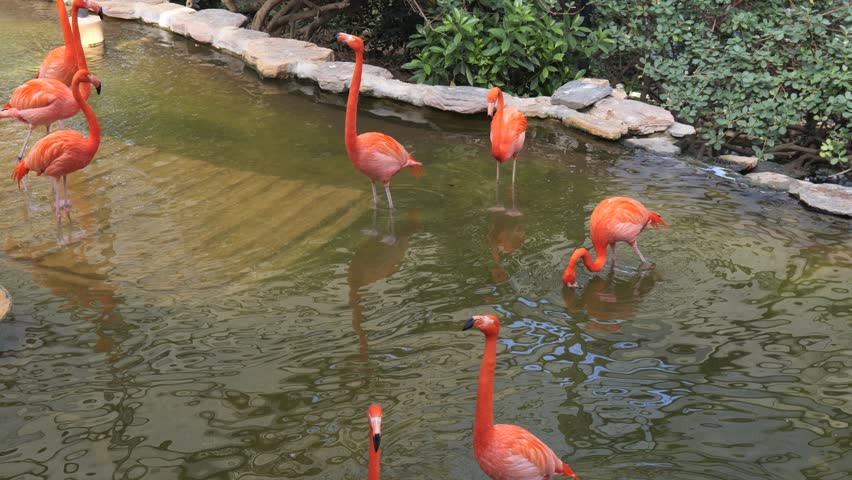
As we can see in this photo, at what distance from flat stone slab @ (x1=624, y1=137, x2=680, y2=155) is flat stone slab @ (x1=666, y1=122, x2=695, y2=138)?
0.09m

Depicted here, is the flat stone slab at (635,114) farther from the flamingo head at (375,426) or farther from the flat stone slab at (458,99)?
the flamingo head at (375,426)

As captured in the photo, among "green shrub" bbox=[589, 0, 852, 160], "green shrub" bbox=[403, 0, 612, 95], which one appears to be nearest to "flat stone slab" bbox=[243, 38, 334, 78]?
"green shrub" bbox=[403, 0, 612, 95]

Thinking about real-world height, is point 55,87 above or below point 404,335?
above

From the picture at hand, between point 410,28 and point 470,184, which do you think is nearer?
point 470,184

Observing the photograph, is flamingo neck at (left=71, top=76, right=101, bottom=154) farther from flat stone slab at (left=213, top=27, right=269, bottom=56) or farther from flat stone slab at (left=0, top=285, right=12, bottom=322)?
flat stone slab at (left=213, top=27, right=269, bottom=56)

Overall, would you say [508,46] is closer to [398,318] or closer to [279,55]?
[279,55]

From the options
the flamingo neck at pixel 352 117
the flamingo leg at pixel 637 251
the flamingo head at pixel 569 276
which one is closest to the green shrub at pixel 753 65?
the flamingo leg at pixel 637 251

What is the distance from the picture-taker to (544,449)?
9.43 feet

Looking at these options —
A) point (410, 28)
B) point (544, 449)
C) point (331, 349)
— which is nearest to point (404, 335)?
point (331, 349)

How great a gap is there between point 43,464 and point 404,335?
1.74 metres

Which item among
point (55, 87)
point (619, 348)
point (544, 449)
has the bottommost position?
point (619, 348)

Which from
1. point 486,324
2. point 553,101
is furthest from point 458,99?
point 486,324

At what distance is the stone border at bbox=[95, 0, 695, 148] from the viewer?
6910mm

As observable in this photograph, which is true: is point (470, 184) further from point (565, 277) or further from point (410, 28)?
point (410, 28)
